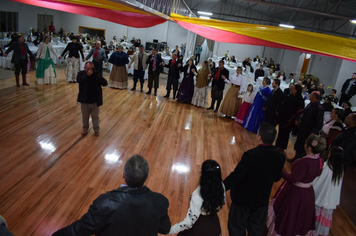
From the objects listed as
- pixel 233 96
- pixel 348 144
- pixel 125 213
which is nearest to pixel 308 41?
pixel 348 144

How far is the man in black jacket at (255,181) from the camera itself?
2.04 m

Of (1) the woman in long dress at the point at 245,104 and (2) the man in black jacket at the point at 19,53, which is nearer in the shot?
(1) the woman in long dress at the point at 245,104

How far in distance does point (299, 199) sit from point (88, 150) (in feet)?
10.0

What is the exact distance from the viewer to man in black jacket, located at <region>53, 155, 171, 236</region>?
49.6 inches

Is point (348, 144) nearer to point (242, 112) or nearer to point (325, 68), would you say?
point (242, 112)

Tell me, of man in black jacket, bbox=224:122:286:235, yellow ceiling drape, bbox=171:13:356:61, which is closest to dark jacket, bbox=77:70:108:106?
yellow ceiling drape, bbox=171:13:356:61

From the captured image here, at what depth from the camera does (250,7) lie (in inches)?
688

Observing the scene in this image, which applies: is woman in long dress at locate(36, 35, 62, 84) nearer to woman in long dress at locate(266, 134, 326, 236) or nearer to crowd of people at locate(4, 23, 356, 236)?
crowd of people at locate(4, 23, 356, 236)

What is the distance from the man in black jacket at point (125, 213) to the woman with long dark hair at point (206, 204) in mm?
385

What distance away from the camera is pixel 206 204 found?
1.68 meters

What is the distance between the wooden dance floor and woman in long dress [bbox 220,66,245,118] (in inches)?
12.4

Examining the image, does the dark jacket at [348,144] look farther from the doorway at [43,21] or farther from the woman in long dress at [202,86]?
the doorway at [43,21]

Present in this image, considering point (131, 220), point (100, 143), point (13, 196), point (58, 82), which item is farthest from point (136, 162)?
point (58, 82)

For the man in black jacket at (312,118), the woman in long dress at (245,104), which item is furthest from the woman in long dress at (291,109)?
the woman in long dress at (245,104)
